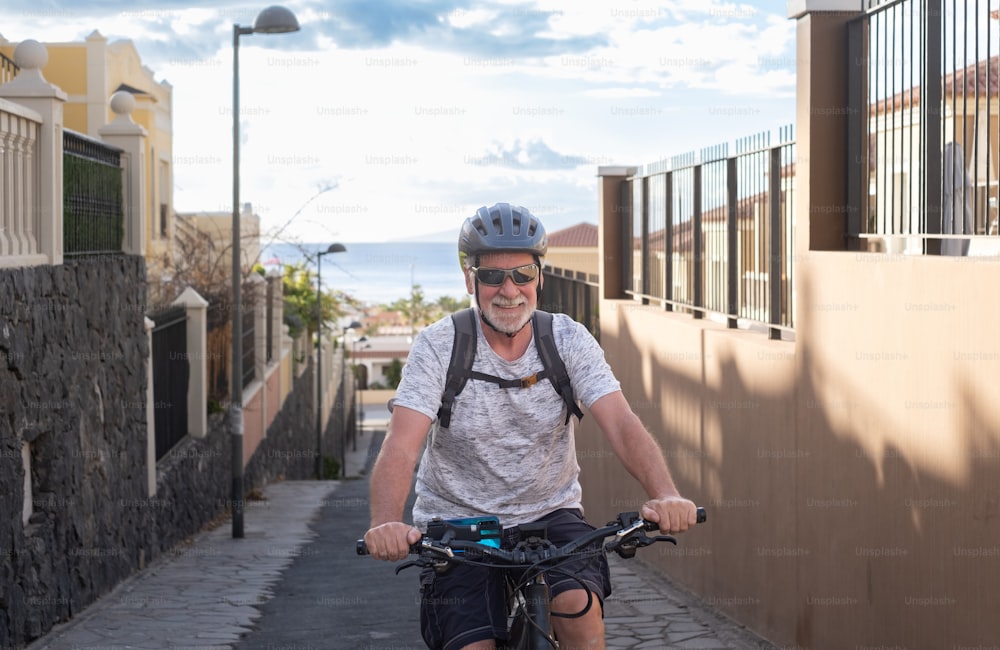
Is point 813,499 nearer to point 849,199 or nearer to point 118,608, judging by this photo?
point 849,199

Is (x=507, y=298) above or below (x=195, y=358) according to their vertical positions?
above

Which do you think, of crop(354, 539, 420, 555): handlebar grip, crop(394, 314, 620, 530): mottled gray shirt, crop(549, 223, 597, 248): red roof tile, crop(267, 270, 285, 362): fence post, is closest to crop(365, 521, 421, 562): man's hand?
crop(354, 539, 420, 555): handlebar grip

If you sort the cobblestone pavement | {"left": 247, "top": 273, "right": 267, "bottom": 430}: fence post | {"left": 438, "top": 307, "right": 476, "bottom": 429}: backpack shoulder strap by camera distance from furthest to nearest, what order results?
{"left": 247, "top": 273, "right": 267, "bottom": 430}: fence post, the cobblestone pavement, {"left": 438, "top": 307, "right": 476, "bottom": 429}: backpack shoulder strap

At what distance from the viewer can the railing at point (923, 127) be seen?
5.53 metres

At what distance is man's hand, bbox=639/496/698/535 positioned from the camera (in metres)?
3.54

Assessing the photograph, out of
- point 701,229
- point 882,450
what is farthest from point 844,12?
point 701,229

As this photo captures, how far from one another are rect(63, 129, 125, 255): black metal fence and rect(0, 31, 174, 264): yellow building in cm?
1215

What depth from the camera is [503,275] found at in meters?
3.86

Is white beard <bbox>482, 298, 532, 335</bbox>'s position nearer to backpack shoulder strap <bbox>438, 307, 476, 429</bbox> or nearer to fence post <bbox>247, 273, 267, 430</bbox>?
backpack shoulder strap <bbox>438, 307, 476, 429</bbox>

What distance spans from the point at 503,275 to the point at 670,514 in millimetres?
869

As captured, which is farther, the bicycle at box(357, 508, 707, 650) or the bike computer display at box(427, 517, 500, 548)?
the bike computer display at box(427, 517, 500, 548)

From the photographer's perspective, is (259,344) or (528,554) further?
(259,344)

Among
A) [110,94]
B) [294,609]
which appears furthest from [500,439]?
[110,94]

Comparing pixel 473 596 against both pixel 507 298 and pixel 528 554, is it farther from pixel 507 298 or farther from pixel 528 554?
pixel 507 298
